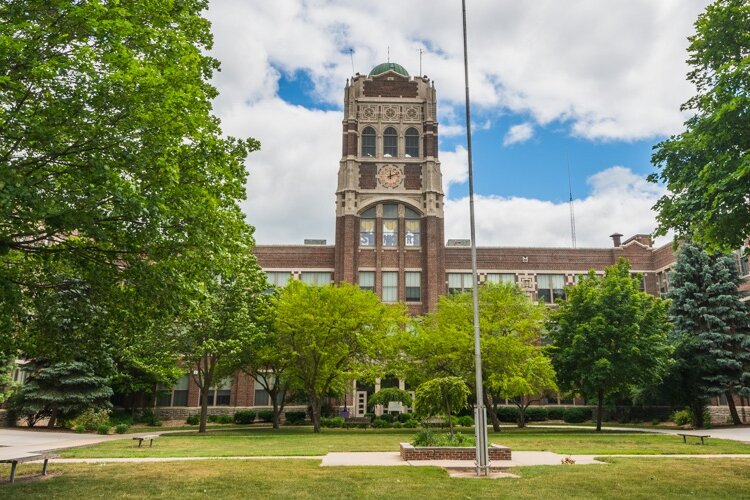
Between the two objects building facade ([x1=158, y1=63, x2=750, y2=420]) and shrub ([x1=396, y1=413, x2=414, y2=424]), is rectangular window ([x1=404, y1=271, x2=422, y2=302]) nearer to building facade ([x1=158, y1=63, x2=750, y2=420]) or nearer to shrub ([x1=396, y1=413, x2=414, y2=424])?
building facade ([x1=158, y1=63, x2=750, y2=420])

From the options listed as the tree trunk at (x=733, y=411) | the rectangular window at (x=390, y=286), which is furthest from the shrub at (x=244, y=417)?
the tree trunk at (x=733, y=411)

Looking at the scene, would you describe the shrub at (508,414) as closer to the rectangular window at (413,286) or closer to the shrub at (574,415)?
the shrub at (574,415)

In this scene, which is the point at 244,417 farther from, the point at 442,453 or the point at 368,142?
the point at 442,453

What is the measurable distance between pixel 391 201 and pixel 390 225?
2.12m

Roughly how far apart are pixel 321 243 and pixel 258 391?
1427cm

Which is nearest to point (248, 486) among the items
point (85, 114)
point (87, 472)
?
point (87, 472)

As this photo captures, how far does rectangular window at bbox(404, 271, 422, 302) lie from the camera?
5050 centimetres

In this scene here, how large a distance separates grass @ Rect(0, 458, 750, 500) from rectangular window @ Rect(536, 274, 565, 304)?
3688 cm

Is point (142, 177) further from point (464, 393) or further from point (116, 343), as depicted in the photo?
point (464, 393)

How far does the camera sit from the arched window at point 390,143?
176 feet

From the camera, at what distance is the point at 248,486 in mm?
12180

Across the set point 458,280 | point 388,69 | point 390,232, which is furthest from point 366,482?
point 388,69

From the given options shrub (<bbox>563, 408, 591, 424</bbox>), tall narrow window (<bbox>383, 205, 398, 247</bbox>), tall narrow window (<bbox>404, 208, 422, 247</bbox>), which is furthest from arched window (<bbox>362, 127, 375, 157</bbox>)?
shrub (<bbox>563, 408, 591, 424</bbox>)

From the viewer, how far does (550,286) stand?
52.8m
